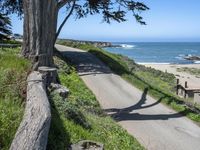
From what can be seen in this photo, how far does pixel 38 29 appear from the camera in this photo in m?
14.0

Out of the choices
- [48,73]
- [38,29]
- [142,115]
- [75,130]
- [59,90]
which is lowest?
[142,115]

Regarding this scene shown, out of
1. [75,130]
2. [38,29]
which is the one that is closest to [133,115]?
[38,29]

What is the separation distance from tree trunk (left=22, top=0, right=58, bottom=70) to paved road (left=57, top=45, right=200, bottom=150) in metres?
3.90

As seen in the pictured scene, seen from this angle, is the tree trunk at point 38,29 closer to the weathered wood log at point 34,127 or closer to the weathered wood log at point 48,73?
the weathered wood log at point 48,73

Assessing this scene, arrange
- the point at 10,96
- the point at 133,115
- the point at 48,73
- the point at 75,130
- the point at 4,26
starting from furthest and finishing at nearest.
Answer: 1. the point at 4,26
2. the point at 133,115
3. the point at 48,73
4. the point at 75,130
5. the point at 10,96

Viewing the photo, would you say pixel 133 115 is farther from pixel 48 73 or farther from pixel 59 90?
pixel 59 90

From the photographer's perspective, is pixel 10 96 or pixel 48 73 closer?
pixel 10 96

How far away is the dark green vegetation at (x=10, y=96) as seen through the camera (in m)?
5.87

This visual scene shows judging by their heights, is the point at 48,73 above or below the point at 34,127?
below

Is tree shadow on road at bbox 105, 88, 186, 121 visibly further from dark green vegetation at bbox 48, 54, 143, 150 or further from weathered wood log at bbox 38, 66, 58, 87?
weathered wood log at bbox 38, 66, 58, 87

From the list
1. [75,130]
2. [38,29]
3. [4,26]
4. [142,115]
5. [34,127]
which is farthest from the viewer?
[4,26]

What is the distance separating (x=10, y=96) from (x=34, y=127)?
2.64 metres

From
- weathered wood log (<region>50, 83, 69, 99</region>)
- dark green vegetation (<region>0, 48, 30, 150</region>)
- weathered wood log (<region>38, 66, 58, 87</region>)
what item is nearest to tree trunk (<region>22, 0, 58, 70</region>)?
weathered wood log (<region>38, 66, 58, 87</region>)

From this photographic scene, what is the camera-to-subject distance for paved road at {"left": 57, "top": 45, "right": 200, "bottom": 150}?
45.2 ft
